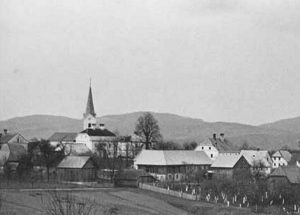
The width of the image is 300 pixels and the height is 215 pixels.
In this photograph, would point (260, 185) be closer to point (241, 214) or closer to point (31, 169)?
point (241, 214)

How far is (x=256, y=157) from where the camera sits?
335 ft

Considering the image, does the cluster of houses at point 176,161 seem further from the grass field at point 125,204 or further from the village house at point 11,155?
the grass field at point 125,204

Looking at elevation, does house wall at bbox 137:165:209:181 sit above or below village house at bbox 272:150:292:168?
below

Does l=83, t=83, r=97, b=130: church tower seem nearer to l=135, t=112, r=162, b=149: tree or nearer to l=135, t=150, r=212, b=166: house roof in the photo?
l=135, t=112, r=162, b=149: tree

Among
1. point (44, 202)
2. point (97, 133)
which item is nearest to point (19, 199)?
point (44, 202)

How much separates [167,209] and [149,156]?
129ft

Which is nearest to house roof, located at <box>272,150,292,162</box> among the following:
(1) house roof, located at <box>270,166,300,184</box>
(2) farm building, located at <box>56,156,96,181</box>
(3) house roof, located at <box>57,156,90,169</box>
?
→ (1) house roof, located at <box>270,166,300,184</box>

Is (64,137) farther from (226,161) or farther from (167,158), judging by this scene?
(226,161)

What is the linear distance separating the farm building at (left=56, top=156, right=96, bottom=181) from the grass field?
1478cm

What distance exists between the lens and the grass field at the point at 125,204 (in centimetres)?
4816

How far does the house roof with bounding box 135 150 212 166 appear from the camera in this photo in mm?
94062

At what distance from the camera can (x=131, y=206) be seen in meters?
54.1

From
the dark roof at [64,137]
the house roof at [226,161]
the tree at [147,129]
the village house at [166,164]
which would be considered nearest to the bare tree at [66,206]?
the village house at [166,164]

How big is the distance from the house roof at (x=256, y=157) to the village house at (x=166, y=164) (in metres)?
6.64
